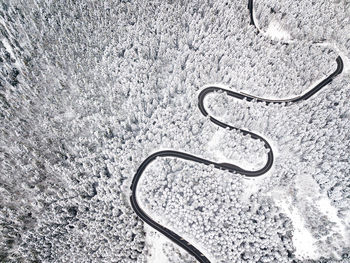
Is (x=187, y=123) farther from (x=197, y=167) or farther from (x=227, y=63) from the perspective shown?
(x=227, y=63)

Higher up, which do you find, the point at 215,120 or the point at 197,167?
the point at 215,120

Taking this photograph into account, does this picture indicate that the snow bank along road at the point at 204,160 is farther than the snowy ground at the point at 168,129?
No

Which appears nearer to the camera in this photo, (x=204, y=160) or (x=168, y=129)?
(x=204, y=160)

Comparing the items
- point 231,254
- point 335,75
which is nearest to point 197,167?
point 231,254

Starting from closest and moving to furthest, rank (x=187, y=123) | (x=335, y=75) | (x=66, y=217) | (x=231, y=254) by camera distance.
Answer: (x=231, y=254)
(x=66, y=217)
(x=187, y=123)
(x=335, y=75)

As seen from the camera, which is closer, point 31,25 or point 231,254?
point 231,254

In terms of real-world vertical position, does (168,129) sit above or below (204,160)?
above

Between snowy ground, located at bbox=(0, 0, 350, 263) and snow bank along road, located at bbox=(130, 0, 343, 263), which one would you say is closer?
snow bank along road, located at bbox=(130, 0, 343, 263)

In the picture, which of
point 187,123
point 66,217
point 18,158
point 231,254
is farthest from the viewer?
point 187,123
